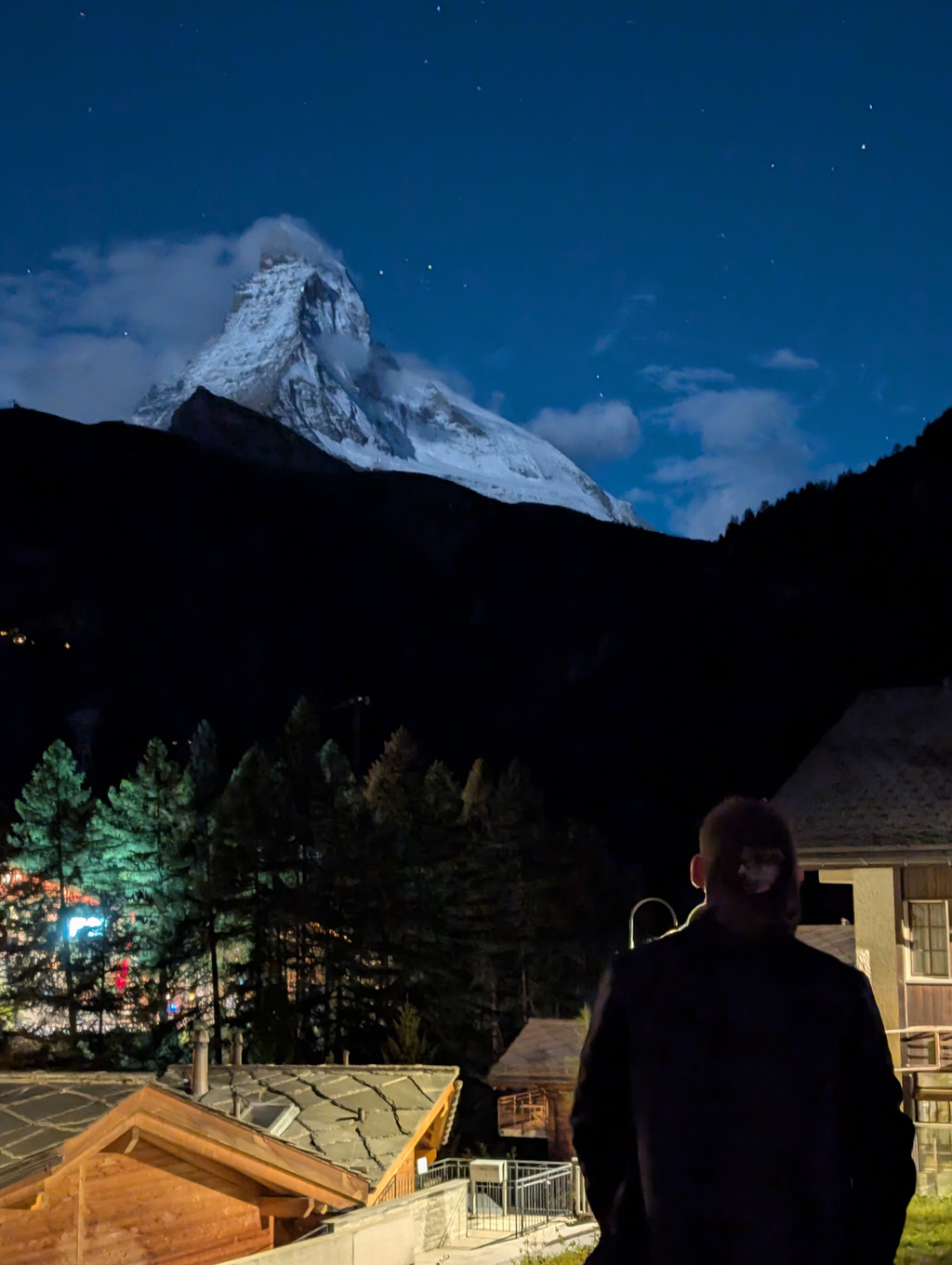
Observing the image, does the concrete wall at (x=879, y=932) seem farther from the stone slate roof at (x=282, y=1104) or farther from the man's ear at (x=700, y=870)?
the man's ear at (x=700, y=870)

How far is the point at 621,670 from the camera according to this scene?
11644cm

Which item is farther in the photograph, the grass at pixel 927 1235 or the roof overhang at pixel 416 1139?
the roof overhang at pixel 416 1139

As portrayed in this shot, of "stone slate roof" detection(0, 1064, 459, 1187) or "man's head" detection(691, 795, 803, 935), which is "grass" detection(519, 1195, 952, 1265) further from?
"man's head" detection(691, 795, 803, 935)

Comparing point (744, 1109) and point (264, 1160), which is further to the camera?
point (264, 1160)

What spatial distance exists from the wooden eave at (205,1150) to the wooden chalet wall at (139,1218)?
19cm

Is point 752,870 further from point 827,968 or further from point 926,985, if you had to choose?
point 926,985

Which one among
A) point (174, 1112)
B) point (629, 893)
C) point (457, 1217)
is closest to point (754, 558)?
point (629, 893)

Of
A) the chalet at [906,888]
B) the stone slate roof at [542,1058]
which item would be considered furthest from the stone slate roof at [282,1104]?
the stone slate roof at [542,1058]

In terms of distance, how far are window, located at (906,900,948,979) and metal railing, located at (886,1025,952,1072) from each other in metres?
0.84

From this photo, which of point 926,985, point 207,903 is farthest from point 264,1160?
point 207,903

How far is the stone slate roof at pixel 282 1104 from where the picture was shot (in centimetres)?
1380

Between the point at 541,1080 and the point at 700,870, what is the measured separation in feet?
105

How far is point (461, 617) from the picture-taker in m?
136

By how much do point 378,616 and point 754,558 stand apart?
129 ft
